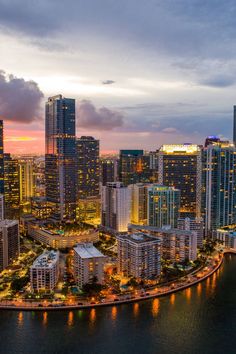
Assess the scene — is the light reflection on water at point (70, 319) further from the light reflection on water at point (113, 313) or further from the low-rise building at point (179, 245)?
the low-rise building at point (179, 245)

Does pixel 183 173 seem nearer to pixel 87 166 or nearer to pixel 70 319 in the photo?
pixel 87 166

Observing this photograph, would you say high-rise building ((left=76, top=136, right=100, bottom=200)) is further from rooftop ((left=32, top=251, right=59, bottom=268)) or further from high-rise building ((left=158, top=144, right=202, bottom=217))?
rooftop ((left=32, top=251, right=59, bottom=268))

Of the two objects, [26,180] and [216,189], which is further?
[26,180]

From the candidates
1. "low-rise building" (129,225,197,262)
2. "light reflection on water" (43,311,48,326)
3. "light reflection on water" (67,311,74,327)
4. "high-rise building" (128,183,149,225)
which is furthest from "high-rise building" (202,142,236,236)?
"light reflection on water" (43,311,48,326)

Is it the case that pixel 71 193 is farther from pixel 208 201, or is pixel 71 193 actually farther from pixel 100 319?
pixel 100 319

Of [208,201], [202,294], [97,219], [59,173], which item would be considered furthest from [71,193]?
[202,294]

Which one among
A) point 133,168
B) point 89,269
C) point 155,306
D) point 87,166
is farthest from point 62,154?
point 155,306

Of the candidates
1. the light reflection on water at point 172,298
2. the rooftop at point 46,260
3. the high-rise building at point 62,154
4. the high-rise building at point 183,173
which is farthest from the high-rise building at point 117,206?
the light reflection on water at point 172,298
